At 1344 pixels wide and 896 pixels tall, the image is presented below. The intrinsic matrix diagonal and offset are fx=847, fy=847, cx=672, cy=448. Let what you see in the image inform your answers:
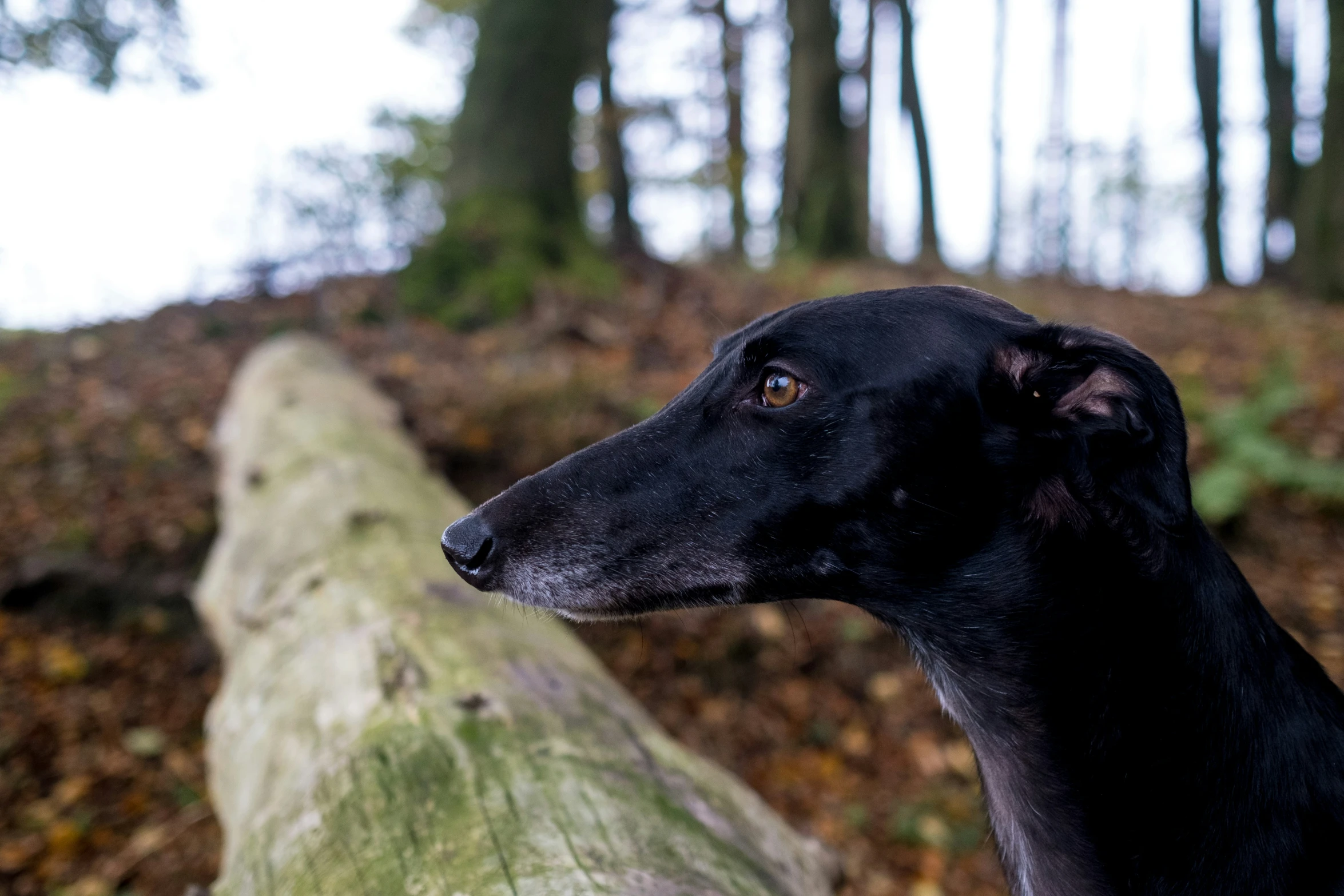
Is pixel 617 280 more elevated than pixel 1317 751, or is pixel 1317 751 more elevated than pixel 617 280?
pixel 1317 751

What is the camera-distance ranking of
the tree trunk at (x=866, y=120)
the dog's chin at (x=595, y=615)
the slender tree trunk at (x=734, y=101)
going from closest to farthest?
the dog's chin at (x=595, y=615)
the slender tree trunk at (x=734, y=101)
the tree trunk at (x=866, y=120)

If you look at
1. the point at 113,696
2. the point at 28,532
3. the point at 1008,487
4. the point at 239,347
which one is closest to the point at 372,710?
the point at 1008,487

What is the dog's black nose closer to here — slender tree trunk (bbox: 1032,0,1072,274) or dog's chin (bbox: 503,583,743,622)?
dog's chin (bbox: 503,583,743,622)

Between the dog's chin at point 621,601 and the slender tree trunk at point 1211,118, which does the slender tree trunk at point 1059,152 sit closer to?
the slender tree trunk at point 1211,118

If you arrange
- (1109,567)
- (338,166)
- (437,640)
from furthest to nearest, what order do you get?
(338,166) → (437,640) → (1109,567)

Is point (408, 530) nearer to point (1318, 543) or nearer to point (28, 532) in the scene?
point (28, 532)

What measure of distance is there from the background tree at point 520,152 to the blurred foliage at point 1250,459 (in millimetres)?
6494

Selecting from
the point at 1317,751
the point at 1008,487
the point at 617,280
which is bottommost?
the point at 617,280

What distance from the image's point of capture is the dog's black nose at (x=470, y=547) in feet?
7.67

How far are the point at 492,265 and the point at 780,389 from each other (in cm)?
806

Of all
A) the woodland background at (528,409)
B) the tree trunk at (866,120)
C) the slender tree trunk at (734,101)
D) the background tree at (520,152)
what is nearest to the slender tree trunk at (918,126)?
the tree trunk at (866,120)

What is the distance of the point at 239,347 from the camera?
9320 millimetres

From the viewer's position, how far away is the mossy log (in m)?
2.10

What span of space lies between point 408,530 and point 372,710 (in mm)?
1621
